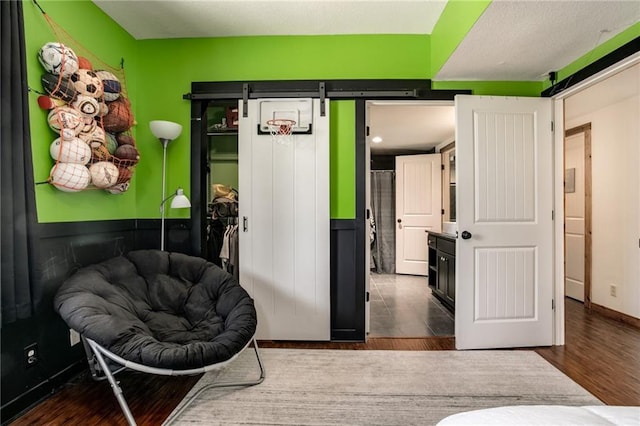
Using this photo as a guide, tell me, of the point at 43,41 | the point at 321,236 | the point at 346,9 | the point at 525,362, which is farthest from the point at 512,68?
the point at 43,41

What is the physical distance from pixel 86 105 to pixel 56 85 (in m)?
0.17

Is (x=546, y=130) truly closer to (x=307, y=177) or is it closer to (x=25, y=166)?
(x=307, y=177)

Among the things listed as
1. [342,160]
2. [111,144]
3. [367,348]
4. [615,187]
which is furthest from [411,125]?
[111,144]

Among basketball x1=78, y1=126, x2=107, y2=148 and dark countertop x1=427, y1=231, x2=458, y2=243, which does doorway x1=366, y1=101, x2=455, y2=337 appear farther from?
basketball x1=78, y1=126, x2=107, y2=148

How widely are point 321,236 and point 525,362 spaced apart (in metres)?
1.82

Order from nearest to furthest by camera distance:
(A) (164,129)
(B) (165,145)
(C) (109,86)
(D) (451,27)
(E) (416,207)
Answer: (C) (109,86) < (D) (451,27) < (A) (164,129) < (B) (165,145) < (E) (416,207)

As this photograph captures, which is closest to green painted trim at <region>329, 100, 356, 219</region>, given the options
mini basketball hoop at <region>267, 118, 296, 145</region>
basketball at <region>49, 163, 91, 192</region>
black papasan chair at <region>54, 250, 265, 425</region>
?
mini basketball hoop at <region>267, 118, 296, 145</region>

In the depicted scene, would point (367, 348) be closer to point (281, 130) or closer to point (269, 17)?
point (281, 130)

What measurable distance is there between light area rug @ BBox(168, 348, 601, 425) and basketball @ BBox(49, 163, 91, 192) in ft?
4.86

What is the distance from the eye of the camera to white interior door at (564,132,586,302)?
3.91 m

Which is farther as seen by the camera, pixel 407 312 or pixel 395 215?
pixel 395 215

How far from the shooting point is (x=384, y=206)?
5879 mm

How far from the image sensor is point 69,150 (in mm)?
1851

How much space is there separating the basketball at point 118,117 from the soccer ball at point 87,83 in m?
0.18
